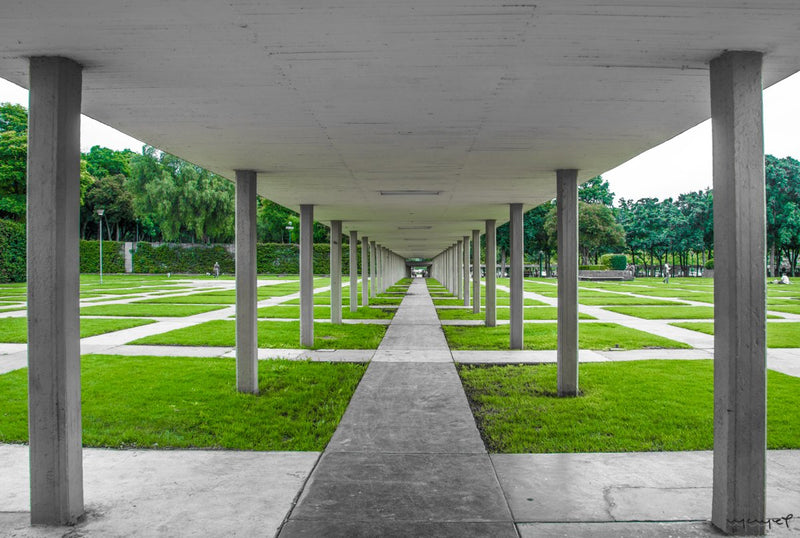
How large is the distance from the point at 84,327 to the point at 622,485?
47.4ft

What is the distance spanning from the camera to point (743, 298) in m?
3.75

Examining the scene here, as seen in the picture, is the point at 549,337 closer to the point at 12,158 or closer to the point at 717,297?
the point at 717,297

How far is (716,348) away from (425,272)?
109397 mm

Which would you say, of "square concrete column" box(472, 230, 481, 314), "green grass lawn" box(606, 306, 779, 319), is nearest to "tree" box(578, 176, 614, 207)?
"green grass lawn" box(606, 306, 779, 319)

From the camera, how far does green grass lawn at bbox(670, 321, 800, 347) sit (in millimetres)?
12029

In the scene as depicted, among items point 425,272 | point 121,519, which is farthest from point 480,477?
point 425,272

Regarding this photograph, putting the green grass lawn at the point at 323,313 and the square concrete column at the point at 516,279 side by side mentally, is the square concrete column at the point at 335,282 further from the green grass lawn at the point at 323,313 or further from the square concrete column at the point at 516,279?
the square concrete column at the point at 516,279

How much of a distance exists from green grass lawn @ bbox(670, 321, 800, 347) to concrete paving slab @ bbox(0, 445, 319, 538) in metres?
11.7

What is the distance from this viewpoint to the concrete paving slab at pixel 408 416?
544 centimetres

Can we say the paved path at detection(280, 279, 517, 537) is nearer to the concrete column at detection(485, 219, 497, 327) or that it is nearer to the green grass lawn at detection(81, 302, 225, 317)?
the concrete column at detection(485, 219, 497, 327)

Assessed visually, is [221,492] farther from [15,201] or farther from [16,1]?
[15,201]

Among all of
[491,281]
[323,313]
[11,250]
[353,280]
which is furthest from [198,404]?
[11,250]

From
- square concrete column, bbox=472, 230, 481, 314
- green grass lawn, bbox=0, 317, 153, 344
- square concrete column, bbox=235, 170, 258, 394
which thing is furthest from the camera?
square concrete column, bbox=472, 230, 481, 314

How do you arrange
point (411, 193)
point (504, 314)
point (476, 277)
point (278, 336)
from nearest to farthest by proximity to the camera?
point (411, 193) < point (278, 336) < point (504, 314) < point (476, 277)
